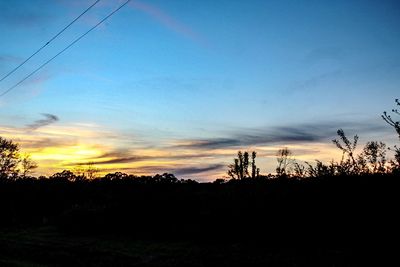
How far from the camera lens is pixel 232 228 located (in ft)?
55.1

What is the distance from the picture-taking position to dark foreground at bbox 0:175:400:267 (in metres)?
12.6

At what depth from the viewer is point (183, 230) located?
1878cm

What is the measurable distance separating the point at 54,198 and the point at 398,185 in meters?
32.7

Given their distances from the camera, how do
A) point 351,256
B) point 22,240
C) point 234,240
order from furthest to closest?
1. point 22,240
2. point 234,240
3. point 351,256

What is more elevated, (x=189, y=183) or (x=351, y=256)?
(x=189, y=183)

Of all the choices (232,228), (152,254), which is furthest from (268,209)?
(152,254)

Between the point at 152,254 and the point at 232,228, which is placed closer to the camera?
the point at 152,254

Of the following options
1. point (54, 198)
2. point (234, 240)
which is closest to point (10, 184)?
point (54, 198)

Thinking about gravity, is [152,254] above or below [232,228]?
below

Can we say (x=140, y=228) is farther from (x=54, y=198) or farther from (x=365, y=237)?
(x=54, y=198)

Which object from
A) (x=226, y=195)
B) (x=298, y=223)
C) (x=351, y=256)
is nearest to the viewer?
(x=351, y=256)

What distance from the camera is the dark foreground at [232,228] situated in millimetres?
12555

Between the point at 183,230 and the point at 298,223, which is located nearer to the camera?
the point at 298,223

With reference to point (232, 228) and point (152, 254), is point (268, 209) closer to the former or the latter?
point (232, 228)
